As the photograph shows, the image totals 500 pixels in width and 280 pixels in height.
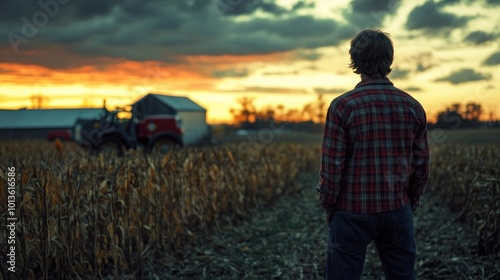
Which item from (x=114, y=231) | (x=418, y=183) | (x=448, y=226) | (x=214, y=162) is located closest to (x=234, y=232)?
(x=214, y=162)

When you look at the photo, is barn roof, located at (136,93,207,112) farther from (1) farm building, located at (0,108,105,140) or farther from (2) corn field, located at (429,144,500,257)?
(2) corn field, located at (429,144,500,257)

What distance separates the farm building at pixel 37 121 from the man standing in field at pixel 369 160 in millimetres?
62073

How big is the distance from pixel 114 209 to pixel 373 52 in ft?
15.0

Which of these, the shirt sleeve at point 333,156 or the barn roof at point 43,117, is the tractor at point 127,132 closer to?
the shirt sleeve at point 333,156

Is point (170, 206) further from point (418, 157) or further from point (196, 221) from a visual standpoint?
point (418, 157)

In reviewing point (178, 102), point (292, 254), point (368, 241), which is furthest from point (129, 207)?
point (178, 102)

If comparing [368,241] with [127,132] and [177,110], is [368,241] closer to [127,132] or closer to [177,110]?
[127,132]

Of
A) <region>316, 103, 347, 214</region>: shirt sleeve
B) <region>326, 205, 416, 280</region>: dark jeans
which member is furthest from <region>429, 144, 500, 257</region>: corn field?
<region>316, 103, 347, 214</region>: shirt sleeve

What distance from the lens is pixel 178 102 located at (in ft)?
171

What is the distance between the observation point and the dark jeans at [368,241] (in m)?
3.44

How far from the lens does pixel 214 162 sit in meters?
11.0

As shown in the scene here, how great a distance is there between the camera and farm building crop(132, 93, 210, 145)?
158ft

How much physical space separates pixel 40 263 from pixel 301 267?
11.7 feet

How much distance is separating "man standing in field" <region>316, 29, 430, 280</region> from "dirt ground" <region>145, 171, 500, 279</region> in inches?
149
